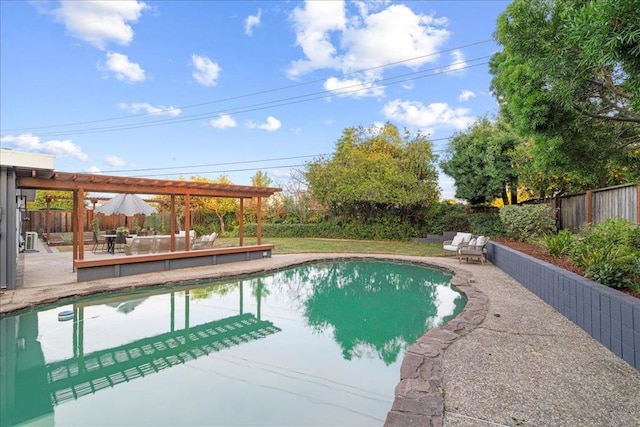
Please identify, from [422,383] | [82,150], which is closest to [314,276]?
[422,383]

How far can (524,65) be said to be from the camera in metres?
4.58

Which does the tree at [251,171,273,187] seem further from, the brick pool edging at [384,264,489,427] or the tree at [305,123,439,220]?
the brick pool edging at [384,264,489,427]

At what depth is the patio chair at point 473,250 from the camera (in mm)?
10602

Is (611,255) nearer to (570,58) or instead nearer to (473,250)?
(570,58)

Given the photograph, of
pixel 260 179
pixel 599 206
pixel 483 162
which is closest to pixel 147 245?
pixel 599 206

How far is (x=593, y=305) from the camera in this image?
4.33 m

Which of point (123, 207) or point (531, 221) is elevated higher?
point (123, 207)

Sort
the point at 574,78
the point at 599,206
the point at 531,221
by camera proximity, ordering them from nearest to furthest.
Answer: the point at 574,78 → the point at 599,206 → the point at 531,221

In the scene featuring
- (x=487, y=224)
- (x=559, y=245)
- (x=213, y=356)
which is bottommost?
(x=213, y=356)

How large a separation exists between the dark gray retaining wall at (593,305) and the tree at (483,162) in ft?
25.6

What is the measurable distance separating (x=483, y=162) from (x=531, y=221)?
14.7ft

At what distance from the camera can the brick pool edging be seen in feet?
8.68

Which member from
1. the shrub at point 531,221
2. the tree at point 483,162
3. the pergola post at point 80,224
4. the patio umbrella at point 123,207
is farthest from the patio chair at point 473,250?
the patio umbrella at point 123,207

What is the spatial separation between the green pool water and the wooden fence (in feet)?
12.6
